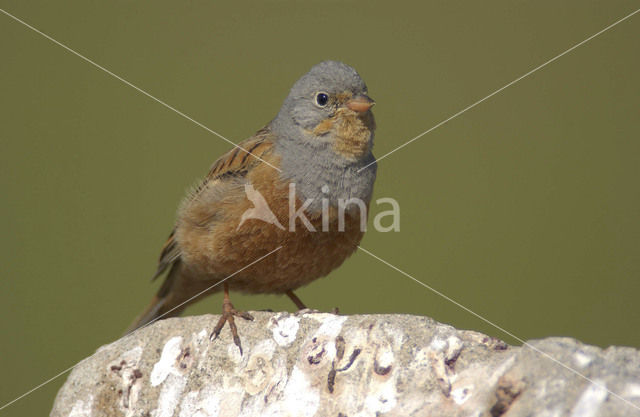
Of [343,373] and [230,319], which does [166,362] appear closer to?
[230,319]

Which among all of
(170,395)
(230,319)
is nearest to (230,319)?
(230,319)

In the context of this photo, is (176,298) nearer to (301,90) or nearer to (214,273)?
(214,273)

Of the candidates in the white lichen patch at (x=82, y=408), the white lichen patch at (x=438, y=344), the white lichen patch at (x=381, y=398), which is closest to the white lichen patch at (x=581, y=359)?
the white lichen patch at (x=438, y=344)

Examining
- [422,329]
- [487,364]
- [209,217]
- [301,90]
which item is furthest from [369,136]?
[487,364]

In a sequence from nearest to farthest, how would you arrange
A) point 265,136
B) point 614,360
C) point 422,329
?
point 614,360
point 422,329
point 265,136

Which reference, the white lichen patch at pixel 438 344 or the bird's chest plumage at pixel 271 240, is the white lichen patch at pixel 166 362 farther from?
the white lichen patch at pixel 438 344

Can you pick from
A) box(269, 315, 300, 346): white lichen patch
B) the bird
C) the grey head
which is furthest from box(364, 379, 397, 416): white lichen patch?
the grey head

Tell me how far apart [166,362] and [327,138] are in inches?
70.7

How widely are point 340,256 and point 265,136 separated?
3.43 ft

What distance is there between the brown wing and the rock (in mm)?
1112

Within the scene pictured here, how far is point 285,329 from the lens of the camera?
3730mm

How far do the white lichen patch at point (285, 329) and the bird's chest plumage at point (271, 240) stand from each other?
65 centimetres

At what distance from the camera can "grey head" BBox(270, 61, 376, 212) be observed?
4.48 metres

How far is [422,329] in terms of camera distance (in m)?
3.33
